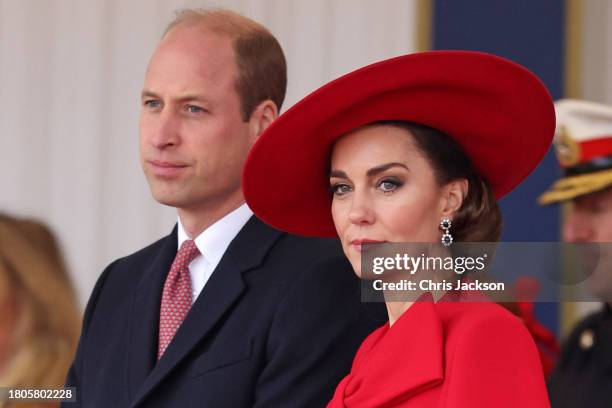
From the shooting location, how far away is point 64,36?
13.1 feet

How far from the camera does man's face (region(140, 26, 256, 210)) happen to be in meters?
2.21

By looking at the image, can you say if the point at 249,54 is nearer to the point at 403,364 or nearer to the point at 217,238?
the point at 217,238

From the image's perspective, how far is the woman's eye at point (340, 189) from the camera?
1940 mm

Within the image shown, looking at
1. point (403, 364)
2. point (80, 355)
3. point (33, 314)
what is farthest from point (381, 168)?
point (33, 314)

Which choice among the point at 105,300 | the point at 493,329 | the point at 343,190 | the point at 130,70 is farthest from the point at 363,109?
the point at 130,70

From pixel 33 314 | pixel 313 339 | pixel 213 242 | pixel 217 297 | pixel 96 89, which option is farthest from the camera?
pixel 96 89

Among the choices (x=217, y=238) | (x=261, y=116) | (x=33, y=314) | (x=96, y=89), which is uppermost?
(x=96, y=89)

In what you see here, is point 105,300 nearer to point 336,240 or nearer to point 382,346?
point 336,240

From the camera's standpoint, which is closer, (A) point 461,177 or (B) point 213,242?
(A) point 461,177

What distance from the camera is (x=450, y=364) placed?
5.65 feet

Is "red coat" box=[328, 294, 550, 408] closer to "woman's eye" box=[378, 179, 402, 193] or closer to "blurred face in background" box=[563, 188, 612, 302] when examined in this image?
"woman's eye" box=[378, 179, 402, 193]

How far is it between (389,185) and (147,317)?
0.58m

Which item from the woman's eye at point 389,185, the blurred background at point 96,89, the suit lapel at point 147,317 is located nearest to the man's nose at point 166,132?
the suit lapel at point 147,317

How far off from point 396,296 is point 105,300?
711mm
